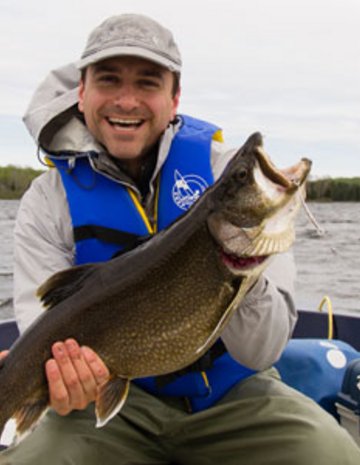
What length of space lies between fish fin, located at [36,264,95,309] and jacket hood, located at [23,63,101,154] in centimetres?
114

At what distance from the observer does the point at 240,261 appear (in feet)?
9.48

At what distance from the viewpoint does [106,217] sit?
396 centimetres

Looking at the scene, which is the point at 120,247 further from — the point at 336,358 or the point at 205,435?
the point at 336,358

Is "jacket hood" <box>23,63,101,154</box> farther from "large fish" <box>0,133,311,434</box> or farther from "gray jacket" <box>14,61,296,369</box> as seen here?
"large fish" <box>0,133,311,434</box>

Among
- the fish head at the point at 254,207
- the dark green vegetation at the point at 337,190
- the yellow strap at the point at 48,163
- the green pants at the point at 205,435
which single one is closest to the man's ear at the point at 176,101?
the yellow strap at the point at 48,163

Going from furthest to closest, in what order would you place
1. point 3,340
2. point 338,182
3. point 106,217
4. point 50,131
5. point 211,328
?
point 338,182 → point 3,340 → point 50,131 → point 106,217 → point 211,328

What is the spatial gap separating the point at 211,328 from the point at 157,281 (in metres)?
0.32

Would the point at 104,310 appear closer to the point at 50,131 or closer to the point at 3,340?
the point at 50,131

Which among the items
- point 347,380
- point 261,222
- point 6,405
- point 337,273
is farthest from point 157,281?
point 337,273

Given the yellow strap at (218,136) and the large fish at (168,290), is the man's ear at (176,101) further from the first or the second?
the large fish at (168,290)

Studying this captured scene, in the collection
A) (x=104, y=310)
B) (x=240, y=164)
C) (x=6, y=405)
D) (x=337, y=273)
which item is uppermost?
(x=240, y=164)

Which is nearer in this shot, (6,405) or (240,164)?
(240,164)

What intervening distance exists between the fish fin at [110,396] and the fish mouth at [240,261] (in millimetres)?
782

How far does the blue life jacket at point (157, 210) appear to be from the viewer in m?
3.86
